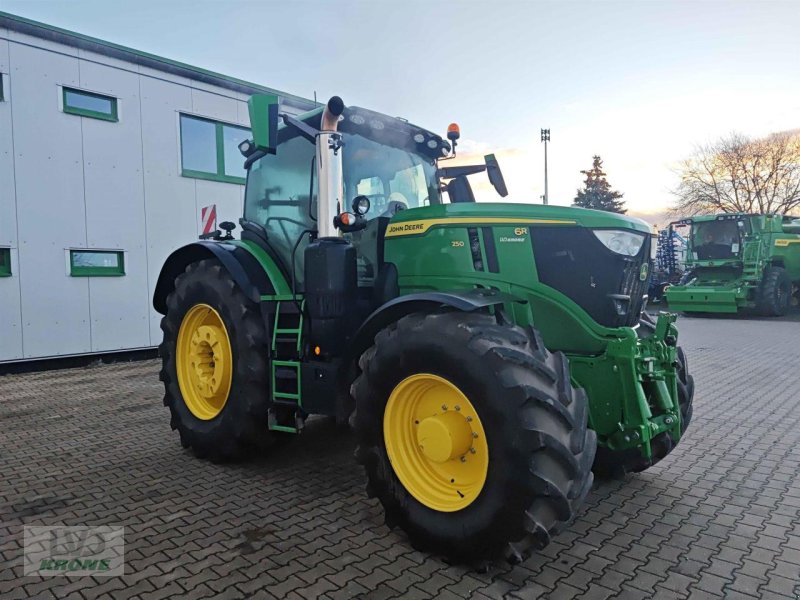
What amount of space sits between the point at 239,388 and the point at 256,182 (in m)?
1.68

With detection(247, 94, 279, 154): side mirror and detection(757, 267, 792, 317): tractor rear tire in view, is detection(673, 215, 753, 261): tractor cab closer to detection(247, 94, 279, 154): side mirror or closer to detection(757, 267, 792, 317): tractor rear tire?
detection(757, 267, 792, 317): tractor rear tire

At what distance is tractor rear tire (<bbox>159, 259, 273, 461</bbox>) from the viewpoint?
161 inches

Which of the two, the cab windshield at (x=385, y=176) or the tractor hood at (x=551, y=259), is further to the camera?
the cab windshield at (x=385, y=176)

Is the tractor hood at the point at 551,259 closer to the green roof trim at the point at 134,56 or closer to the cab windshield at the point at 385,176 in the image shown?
the cab windshield at the point at 385,176

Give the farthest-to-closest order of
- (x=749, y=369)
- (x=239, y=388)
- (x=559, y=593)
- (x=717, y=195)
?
(x=717, y=195)
(x=749, y=369)
(x=239, y=388)
(x=559, y=593)

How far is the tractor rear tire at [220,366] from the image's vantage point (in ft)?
13.4

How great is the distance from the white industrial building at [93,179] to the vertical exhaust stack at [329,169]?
22.4ft

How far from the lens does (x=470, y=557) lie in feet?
9.05

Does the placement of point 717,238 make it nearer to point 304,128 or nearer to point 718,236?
point 718,236

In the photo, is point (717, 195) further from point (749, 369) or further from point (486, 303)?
point (486, 303)

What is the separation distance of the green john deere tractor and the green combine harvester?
13.3 metres

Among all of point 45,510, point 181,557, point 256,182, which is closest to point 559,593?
point 181,557

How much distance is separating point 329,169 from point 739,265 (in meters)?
15.6

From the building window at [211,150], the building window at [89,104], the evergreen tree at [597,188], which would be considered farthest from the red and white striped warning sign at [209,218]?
the evergreen tree at [597,188]
